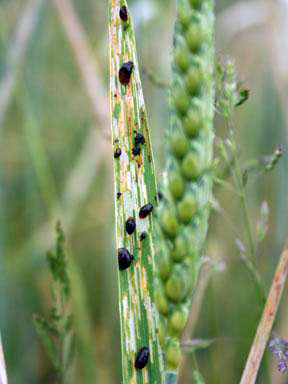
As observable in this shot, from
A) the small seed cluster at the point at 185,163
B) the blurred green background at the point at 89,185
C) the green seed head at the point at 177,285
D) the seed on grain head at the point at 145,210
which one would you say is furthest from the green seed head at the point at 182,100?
the blurred green background at the point at 89,185

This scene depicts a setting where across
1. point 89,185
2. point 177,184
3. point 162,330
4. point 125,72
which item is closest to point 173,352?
point 162,330

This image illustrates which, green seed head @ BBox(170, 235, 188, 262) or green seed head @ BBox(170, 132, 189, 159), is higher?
green seed head @ BBox(170, 132, 189, 159)

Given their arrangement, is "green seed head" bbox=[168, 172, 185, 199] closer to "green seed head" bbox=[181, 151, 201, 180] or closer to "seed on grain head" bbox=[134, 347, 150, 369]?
"green seed head" bbox=[181, 151, 201, 180]

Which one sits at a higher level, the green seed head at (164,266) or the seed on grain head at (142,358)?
the green seed head at (164,266)

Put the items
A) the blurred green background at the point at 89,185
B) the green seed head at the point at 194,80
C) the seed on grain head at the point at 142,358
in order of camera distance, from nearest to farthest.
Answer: the green seed head at the point at 194,80 < the seed on grain head at the point at 142,358 < the blurred green background at the point at 89,185

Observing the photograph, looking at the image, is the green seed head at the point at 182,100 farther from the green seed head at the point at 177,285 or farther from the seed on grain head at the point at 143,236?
the seed on grain head at the point at 143,236

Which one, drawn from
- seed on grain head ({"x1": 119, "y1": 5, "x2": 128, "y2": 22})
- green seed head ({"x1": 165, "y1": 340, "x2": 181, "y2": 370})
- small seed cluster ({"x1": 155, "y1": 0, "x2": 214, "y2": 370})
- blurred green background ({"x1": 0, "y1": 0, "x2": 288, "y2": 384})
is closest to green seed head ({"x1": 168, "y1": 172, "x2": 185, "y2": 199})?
small seed cluster ({"x1": 155, "y1": 0, "x2": 214, "y2": 370})
